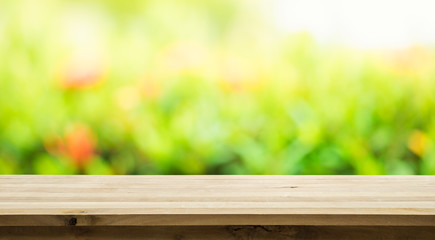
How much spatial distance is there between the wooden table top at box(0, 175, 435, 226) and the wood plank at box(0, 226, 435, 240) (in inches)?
1.7

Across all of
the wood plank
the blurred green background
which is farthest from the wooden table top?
the blurred green background

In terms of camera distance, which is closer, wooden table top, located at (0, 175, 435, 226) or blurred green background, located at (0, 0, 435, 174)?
wooden table top, located at (0, 175, 435, 226)

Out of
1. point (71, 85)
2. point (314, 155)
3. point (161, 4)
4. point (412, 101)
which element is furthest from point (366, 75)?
point (71, 85)

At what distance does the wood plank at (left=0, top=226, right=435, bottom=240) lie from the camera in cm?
105

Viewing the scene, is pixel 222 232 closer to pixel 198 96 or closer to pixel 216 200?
pixel 216 200

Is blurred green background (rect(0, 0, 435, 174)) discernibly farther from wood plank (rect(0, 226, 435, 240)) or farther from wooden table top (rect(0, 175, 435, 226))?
wood plank (rect(0, 226, 435, 240))

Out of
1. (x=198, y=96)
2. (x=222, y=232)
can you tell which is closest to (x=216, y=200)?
(x=222, y=232)

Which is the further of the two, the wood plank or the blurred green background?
the blurred green background

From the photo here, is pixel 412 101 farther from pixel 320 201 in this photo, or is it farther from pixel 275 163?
pixel 320 201

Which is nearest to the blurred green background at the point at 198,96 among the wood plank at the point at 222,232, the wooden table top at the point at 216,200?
the wooden table top at the point at 216,200

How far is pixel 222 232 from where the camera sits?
1052 mm

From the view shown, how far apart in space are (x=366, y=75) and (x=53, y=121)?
0.98 metres

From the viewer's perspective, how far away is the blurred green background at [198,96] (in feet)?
5.35

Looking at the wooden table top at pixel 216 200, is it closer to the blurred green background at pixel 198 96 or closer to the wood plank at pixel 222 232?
the wood plank at pixel 222 232
